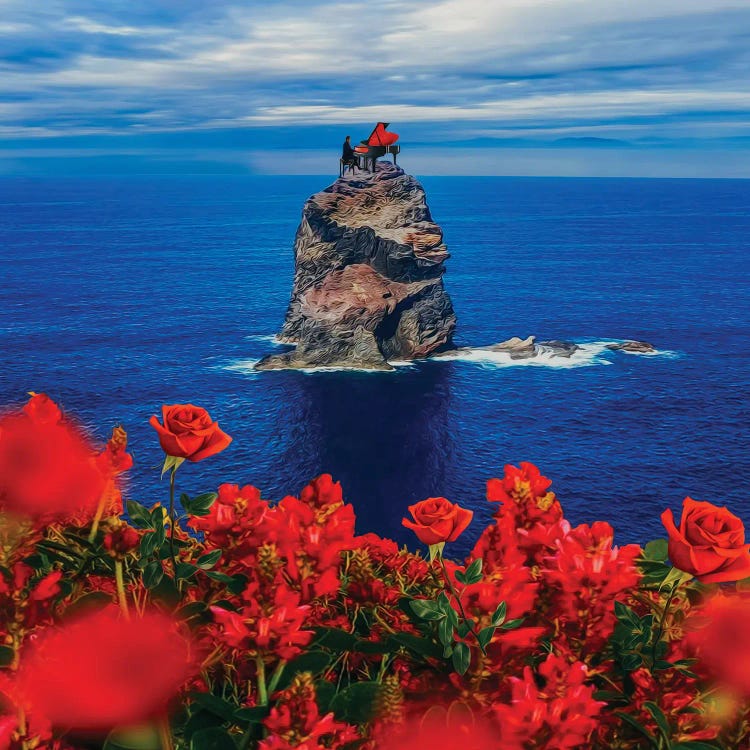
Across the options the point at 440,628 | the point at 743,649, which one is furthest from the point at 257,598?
the point at 743,649

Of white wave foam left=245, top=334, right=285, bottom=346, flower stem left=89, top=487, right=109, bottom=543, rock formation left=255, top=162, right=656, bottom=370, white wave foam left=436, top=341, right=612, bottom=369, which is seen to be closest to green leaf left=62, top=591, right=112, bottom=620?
flower stem left=89, top=487, right=109, bottom=543

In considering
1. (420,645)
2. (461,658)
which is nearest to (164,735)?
(420,645)

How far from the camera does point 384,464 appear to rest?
7831cm

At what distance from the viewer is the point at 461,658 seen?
4.20m

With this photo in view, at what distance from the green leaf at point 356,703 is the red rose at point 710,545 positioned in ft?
6.21

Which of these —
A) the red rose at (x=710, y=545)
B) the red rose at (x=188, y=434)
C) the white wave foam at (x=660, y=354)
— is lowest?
the white wave foam at (x=660, y=354)

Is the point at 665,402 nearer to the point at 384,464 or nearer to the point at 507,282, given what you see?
the point at 384,464

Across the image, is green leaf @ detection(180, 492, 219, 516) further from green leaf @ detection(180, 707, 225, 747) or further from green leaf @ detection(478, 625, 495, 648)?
green leaf @ detection(478, 625, 495, 648)

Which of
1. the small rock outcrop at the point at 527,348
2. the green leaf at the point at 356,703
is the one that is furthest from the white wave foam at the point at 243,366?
the green leaf at the point at 356,703

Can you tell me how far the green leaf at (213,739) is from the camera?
3.98 meters

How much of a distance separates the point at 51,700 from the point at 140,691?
0.51m

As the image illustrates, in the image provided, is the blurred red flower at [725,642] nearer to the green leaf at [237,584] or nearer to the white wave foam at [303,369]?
the green leaf at [237,584]

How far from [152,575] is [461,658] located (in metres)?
2.12

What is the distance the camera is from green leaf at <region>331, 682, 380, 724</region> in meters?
4.23
